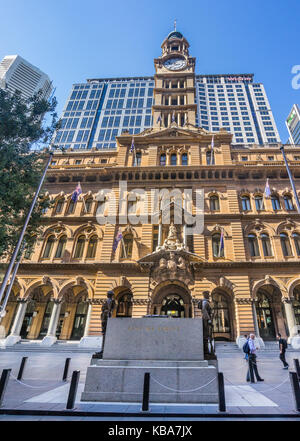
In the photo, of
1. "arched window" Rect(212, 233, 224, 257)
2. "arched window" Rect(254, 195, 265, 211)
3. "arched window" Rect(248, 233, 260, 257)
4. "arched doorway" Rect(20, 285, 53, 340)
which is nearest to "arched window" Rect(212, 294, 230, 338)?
"arched window" Rect(212, 233, 224, 257)

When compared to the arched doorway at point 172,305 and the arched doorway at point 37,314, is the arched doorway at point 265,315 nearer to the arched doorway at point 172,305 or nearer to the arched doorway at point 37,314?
the arched doorway at point 172,305

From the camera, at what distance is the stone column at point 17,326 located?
69.5ft

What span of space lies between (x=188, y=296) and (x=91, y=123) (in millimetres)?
73197

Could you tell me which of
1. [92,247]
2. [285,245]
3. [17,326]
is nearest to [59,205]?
[92,247]

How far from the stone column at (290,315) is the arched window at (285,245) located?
495 centimetres

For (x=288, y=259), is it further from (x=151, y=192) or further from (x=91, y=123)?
(x=91, y=123)

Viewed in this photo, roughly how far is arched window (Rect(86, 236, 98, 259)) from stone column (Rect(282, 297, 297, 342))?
2044cm

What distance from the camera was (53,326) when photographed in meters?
22.8

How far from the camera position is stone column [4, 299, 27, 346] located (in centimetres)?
2119

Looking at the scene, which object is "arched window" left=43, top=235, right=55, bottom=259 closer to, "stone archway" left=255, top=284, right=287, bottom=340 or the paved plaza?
the paved plaza

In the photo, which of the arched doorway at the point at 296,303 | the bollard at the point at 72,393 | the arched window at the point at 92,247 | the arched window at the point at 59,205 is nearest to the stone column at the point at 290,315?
the arched doorway at the point at 296,303

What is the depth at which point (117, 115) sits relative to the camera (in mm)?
80062

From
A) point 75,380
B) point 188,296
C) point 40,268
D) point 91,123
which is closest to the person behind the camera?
point 75,380
